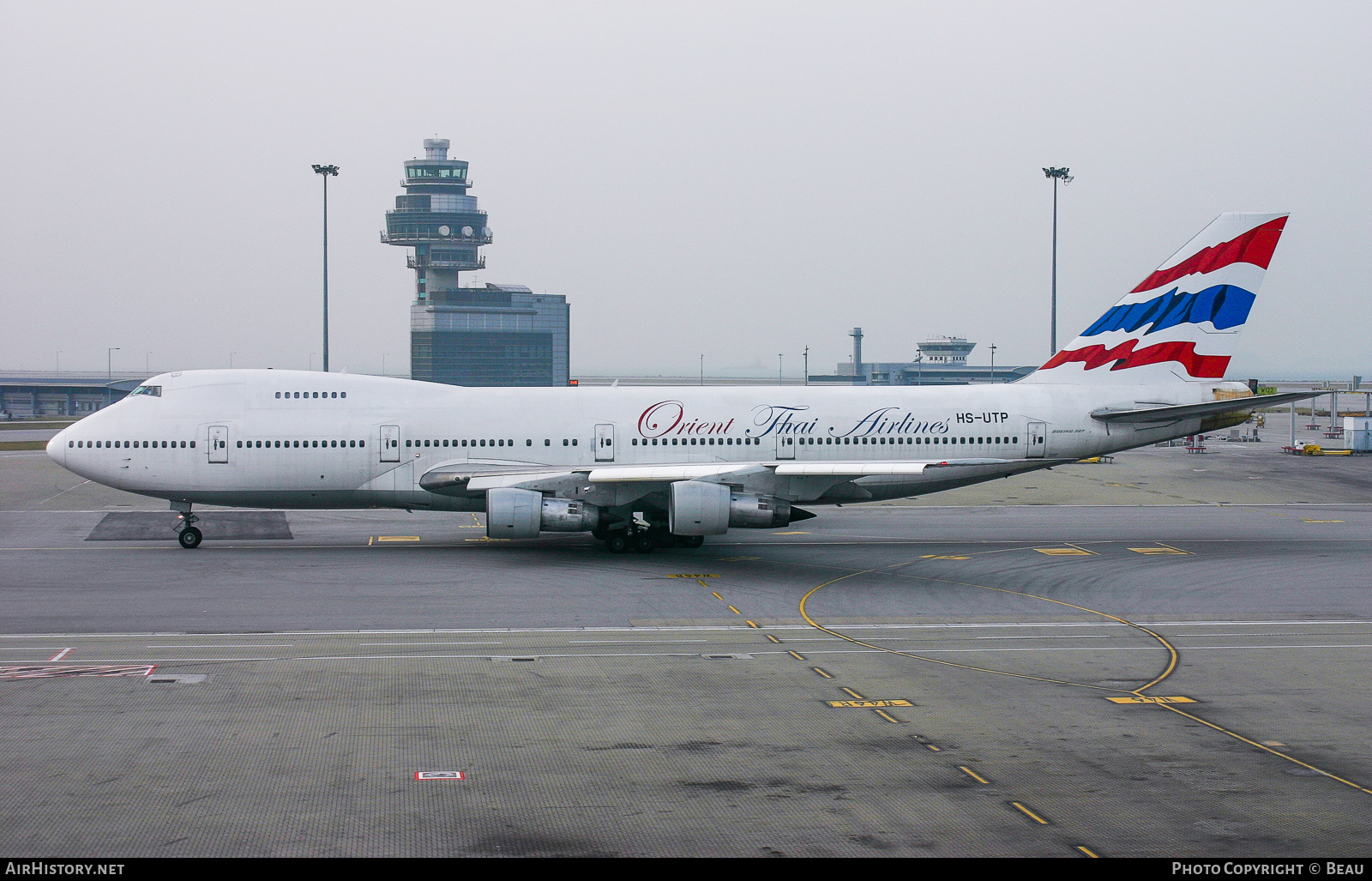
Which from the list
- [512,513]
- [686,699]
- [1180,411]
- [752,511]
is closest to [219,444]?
[512,513]

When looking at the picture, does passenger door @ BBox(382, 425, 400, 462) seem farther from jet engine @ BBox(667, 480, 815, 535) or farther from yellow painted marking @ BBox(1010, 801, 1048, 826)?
yellow painted marking @ BBox(1010, 801, 1048, 826)

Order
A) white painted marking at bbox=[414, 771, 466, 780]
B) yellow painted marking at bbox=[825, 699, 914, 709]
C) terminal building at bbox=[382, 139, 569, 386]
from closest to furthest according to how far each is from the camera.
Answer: white painted marking at bbox=[414, 771, 466, 780] < yellow painted marking at bbox=[825, 699, 914, 709] < terminal building at bbox=[382, 139, 569, 386]

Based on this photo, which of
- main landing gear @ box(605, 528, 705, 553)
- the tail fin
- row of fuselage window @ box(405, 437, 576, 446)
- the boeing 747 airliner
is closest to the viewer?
the boeing 747 airliner

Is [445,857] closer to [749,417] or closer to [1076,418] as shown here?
[749,417]

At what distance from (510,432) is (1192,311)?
22504mm

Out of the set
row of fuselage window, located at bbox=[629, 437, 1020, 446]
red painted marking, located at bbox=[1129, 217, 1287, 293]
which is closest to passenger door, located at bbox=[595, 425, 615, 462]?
row of fuselage window, located at bbox=[629, 437, 1020, 446]

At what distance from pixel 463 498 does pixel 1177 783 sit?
77.5ft

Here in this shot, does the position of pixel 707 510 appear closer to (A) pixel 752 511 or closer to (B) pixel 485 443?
(A) pixel 752 511

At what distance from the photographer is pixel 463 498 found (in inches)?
1291

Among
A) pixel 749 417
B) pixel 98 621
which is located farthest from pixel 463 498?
pixel 98 621

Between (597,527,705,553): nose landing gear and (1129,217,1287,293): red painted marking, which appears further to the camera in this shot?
(1129,217,1287,293): red painted marking

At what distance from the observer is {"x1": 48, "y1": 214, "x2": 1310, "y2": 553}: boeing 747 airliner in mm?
31844

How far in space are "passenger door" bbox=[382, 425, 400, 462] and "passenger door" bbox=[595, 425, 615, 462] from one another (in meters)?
6.09

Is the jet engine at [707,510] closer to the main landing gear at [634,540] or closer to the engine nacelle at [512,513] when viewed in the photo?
the main landing gear at [634,540]
